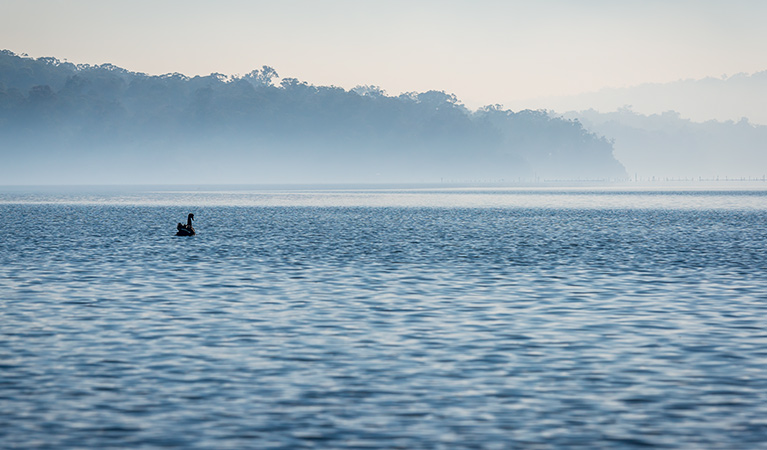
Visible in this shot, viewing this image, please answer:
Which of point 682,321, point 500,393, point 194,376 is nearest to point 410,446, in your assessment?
point 500,393

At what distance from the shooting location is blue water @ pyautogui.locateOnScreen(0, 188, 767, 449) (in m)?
16.5

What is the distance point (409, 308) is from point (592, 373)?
35.0 ft

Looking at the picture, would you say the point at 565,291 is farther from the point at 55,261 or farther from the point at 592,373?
the point at 55,261

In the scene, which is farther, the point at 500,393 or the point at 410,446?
the point at 500,393

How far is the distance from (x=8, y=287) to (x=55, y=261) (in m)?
11.4

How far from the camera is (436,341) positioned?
24906 millimetres

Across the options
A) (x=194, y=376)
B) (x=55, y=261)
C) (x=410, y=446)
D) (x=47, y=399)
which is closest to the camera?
(x=410, y=446)

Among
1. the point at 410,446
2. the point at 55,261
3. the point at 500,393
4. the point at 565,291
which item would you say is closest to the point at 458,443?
the point at 410,446

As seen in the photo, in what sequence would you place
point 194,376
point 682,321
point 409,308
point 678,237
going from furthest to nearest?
point 678,237 → point 409,308 → point 682,321 → point 194,376

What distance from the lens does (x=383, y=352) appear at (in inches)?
920

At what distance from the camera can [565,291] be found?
35625 mm

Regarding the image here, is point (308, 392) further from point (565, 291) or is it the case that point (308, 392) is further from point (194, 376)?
point (565, 291)

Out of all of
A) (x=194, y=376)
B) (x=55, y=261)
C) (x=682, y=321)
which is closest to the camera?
(x=194, y=376)

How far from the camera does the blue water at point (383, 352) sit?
16.5 m
